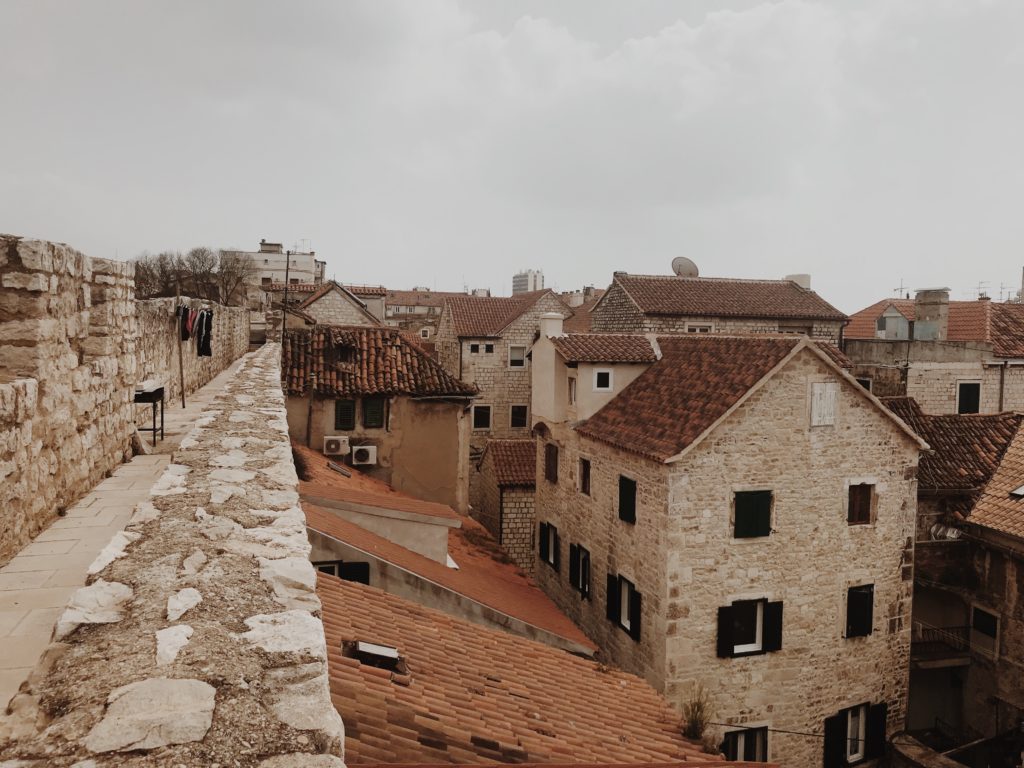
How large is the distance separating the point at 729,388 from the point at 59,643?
14.7m

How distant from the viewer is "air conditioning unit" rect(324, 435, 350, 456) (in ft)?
60.5

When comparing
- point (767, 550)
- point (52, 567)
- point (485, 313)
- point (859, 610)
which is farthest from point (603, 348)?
point (485, 313)

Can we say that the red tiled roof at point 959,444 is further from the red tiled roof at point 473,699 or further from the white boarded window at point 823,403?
the red tiled roof at point 473,699

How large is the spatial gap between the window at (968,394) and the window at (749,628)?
16644 millimetres

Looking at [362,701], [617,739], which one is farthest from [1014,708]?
[362,701]

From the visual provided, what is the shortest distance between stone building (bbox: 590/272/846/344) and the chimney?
2.94 meters

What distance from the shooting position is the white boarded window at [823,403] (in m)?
15.8

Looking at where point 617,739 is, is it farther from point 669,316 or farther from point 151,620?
point 669,316

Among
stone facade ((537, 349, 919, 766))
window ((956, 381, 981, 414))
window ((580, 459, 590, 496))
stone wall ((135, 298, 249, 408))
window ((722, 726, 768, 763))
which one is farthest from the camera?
window ((956, 381, 981, 414))

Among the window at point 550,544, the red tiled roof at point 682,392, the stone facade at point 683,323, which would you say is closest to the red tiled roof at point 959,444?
the red tiled roof at point 682,392

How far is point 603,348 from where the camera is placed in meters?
20.3

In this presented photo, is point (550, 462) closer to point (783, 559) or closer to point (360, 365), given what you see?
point (360, 365)

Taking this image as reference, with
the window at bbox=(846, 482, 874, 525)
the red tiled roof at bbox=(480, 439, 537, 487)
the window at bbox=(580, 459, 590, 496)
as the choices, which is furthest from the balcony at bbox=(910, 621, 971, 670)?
the red tiled roof at bbox=(480, 439, 537, 487)

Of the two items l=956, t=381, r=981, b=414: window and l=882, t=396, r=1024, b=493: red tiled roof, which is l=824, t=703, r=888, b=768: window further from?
l=956, t=381, r=981, b=414: window
